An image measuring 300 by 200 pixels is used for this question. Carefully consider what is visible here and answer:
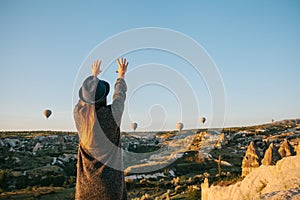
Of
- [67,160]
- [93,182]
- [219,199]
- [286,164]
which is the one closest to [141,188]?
[219,199]

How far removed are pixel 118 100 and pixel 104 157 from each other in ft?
2.15

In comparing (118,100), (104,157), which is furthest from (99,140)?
(118,100)

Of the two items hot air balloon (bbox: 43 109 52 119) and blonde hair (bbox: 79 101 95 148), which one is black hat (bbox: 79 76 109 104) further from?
hot air balloon (bbox: 43 109 52 119)

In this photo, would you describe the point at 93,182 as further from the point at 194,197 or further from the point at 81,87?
the point at 194,197

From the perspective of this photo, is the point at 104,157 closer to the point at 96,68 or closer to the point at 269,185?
the point at 96,68

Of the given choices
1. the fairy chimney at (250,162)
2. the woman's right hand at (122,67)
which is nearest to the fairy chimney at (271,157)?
the fairy chimney at (250,162)

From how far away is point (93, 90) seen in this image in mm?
3148

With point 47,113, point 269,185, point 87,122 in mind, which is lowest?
point 269,185

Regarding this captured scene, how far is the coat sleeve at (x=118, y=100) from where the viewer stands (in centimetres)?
325

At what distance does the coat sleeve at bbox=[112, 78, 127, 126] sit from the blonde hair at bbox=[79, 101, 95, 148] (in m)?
0.24

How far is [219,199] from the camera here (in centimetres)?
769

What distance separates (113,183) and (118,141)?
1.57 feet

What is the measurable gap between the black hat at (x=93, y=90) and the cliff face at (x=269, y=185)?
1952 millimetres

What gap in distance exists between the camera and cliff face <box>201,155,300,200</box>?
2995 millimetres
